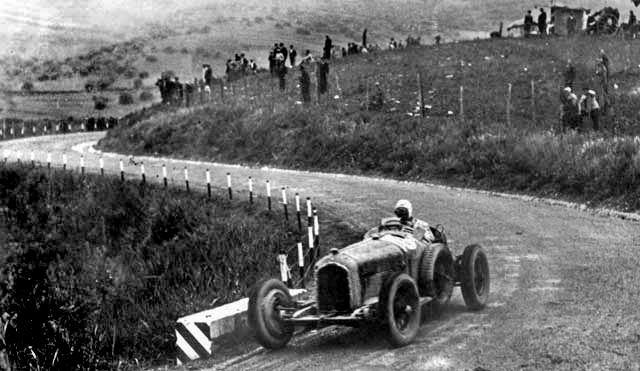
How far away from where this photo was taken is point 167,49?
75.6 metres

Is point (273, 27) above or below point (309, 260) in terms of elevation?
above

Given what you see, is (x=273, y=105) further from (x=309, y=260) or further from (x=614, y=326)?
(x=614, y=326)

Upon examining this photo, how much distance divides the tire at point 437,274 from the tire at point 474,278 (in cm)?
19

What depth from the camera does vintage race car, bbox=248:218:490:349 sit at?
10.3 m

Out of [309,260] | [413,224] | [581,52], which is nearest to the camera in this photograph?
[413,224]

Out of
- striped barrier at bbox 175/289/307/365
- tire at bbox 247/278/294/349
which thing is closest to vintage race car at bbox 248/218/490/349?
tire at bbox 247/278/294/349

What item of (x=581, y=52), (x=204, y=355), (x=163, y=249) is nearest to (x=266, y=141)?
(x=163, y=249)

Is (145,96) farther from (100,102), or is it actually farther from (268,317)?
(268,317)

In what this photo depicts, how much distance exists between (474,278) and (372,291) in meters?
1.65

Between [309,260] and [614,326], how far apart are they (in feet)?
23.5

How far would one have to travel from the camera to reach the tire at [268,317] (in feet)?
34.7

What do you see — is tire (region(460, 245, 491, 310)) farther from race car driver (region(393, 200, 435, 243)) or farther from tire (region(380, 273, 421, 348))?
tire (region(380, 273, 421, 348))

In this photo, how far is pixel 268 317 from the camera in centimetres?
1069

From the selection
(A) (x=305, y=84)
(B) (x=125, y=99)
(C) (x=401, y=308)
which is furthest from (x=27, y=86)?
(C) (x=401, y=308)
